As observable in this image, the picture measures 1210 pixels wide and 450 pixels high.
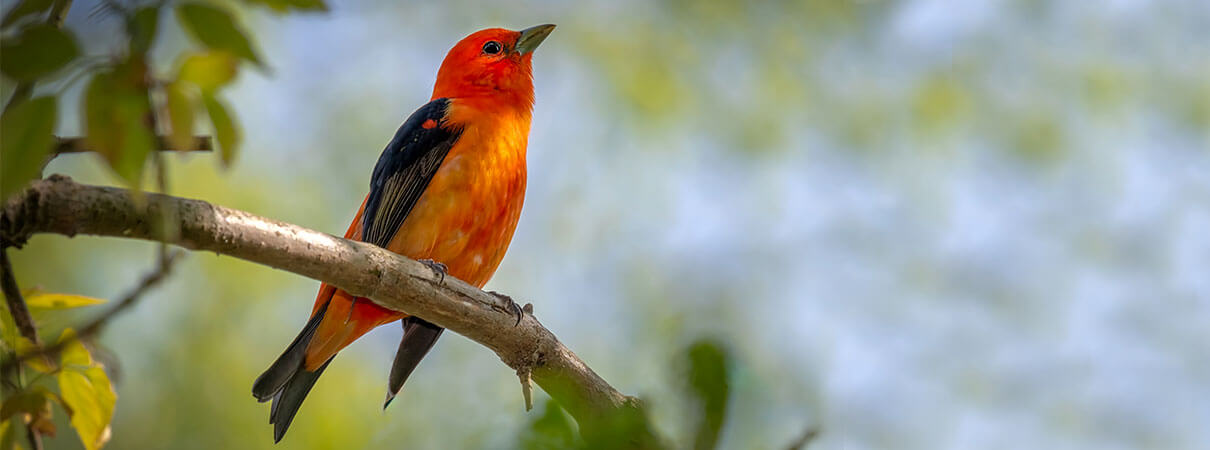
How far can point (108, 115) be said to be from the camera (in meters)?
1.64

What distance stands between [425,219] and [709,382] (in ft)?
13.1

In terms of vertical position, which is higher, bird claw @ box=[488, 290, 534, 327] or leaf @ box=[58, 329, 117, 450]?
bird claw @ box=[488, 290, 534, 327]

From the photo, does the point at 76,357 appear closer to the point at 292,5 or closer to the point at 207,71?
the point at 207,71

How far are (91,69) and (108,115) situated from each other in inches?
4.2

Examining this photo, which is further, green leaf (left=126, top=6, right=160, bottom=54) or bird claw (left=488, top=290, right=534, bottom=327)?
bird claw (left=488, top=290, right=534, bottom=327)

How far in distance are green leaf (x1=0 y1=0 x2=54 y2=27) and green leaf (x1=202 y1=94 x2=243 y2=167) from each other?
29 cm

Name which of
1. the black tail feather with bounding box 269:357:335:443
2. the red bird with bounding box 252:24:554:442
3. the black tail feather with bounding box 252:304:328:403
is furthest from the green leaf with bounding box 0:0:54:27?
the black tail feather with bounding box 269:357:335:443

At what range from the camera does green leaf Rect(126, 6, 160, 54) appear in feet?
5.38

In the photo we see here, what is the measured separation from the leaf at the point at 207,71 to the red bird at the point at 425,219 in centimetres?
276

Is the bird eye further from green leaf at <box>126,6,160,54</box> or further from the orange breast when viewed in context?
green leaf at <box>126,6,160,54</box>

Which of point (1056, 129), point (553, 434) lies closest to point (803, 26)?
point (1056, 129)

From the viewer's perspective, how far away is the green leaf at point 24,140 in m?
1.64

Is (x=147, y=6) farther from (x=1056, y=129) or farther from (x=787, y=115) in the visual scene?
(x=1056, y=129)

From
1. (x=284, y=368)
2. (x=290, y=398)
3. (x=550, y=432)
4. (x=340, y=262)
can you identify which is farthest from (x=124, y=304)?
(x=290, y=398)
